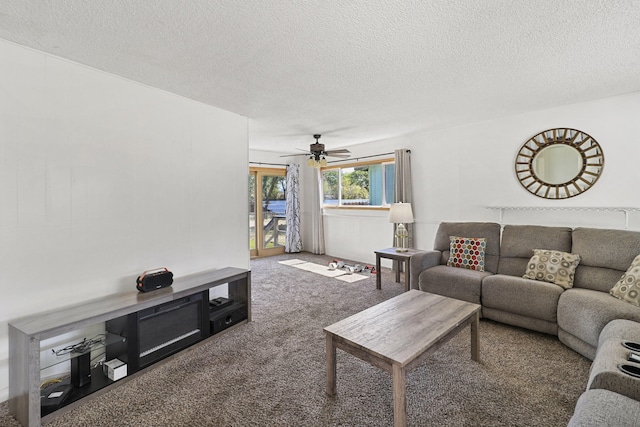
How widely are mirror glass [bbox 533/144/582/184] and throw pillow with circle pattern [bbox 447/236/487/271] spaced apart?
1149mm

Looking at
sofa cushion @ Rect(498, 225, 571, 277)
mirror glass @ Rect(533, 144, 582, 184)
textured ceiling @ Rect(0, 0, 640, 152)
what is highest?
textured ceiling @ Rect(0, 0, 640, 152)

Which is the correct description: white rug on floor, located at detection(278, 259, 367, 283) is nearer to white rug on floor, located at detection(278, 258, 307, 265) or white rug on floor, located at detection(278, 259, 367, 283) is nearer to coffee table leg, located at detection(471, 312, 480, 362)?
white rug on floor, located at detection(278, 258, 307, 265)

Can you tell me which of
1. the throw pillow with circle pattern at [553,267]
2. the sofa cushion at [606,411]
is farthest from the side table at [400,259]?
the sofa cushion at [606,411]

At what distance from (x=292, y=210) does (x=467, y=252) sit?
13.8ft

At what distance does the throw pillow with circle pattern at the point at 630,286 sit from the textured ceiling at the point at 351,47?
1734mm

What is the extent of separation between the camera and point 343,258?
6.37 metres

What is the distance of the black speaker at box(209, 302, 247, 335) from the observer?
2752 mm

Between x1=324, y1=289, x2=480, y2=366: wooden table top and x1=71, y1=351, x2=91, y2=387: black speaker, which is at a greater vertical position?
Result: x1=324, y1=289, x2=480, y2=366: wooden table top

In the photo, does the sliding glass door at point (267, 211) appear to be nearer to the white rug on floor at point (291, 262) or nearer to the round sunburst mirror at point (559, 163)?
the white rug on floor at point (291, 262)

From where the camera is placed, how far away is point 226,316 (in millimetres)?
2861

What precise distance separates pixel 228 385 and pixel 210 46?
246cm

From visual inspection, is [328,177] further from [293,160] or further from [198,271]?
[198,271]

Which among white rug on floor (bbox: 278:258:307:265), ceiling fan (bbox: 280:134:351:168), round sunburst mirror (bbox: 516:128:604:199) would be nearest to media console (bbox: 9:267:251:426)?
ceiling fan (bbox: 280:134:351:168)

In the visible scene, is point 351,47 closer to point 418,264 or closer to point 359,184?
point 418,264
